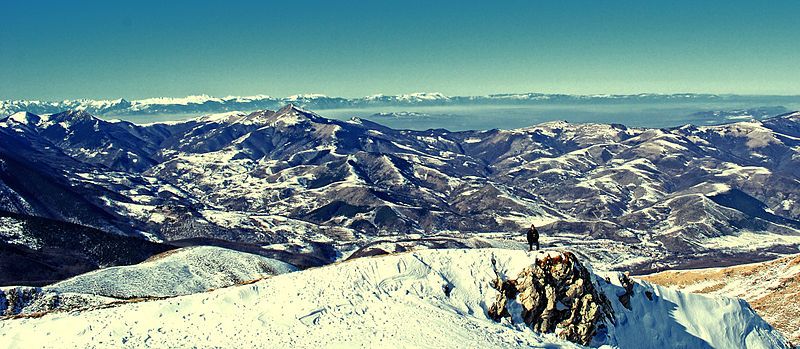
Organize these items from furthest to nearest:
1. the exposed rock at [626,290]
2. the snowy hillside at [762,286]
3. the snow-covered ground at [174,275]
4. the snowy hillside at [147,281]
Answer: the snow-covered ground at [174,275]
the snowy hillside at [762,286]
the snowy hillside at [147,281]
the exposed rock at [626,290]

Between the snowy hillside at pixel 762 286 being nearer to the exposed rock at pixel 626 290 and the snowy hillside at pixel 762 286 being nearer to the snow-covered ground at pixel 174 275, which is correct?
the exposed rock at pixel 626 290

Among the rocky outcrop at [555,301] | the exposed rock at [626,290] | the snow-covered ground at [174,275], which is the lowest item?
the snow-covered ground at [174,275]

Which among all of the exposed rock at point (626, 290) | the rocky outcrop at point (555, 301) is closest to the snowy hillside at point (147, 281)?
the rocky outcrop at point (555, 301)

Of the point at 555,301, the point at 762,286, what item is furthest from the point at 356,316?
the point at 762,286

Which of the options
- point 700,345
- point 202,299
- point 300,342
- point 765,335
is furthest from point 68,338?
point 765,335

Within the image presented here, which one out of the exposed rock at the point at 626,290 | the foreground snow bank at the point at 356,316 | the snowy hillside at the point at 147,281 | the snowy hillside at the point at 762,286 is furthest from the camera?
the snowy hillside at the point at 762,286

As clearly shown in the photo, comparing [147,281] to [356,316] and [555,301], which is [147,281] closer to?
[356,316]

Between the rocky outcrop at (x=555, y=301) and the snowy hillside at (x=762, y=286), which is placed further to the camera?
the snowy hillside at (x=762, y=286)
